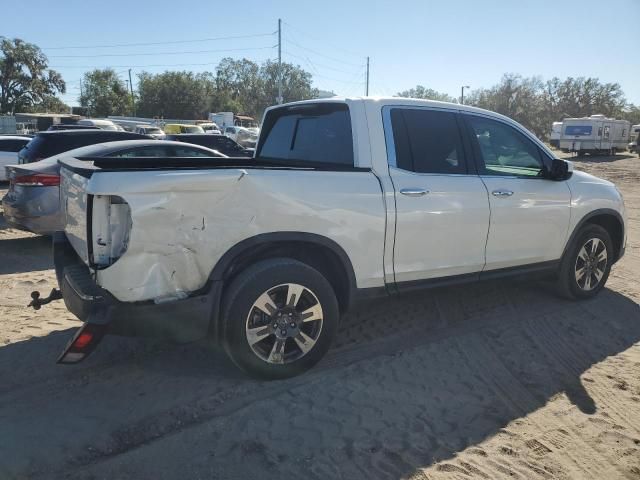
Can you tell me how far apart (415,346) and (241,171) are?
2.09 meters

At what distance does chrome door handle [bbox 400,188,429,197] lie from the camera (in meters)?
3.78

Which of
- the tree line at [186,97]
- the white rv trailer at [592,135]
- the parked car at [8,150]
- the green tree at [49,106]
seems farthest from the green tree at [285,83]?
the parked car at [8,150]

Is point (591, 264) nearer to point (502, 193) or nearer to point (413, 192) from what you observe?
point (502, 193)

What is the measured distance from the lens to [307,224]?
11.1ft

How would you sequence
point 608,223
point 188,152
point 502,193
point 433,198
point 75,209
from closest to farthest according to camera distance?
point 75,209, point 433,198, point 502,193, point 608,223, point 188,152

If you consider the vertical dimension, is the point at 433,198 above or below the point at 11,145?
below

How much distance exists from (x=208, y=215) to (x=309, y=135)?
1639mm

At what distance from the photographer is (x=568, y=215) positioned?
486cm

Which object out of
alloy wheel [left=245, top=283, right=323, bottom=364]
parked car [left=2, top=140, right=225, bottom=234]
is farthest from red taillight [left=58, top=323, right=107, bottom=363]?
parked car [left=2, top=140, right=225, bottom=234]

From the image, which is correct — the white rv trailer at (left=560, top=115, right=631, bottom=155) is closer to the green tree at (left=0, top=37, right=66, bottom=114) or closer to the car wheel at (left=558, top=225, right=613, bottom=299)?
the car wheel at (left=558, top=225, right=613, bottom=299)

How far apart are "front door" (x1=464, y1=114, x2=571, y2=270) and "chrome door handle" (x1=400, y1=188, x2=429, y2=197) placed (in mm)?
739

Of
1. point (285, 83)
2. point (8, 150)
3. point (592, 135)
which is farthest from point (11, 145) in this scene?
point (285, 83)

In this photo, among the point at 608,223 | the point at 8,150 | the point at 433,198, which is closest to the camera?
the point at 433,198

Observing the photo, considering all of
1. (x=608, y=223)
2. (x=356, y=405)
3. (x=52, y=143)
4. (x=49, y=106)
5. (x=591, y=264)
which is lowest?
(x=356, y=405)
